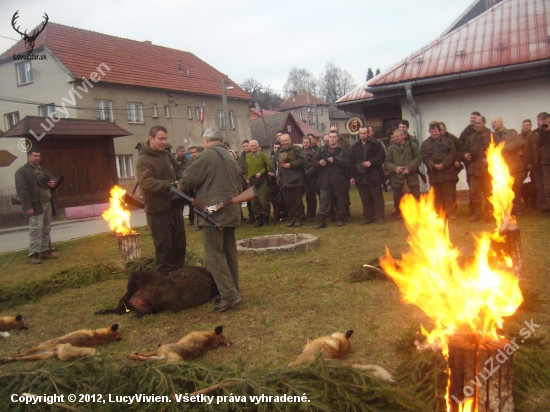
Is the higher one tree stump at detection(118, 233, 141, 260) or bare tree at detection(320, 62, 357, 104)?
bare tree at detection(320, 62, 357, 104)

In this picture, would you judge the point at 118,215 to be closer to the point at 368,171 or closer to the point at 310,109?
the point at 368,171

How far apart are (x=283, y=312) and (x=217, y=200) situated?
1.51m

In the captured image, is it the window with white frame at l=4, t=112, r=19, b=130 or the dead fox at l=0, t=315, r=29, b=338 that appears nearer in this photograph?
the dead fox at l=0, t=315, r=29, b=338

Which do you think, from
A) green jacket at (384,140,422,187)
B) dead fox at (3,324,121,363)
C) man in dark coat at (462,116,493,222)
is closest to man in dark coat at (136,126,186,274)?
dead fox at (3,324,121,363)

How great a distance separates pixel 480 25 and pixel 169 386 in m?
13.7

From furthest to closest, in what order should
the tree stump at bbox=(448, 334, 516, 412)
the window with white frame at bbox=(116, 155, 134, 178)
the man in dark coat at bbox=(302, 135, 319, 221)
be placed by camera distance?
the window with white frame at bbox=(116, 155, 134, 178) → the man in dark coat at bbox=(302, 135, 319, 221) → the tree stump at bbox=(448, 334, 516, 412)

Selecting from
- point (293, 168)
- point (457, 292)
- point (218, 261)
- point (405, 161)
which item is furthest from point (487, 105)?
point (457, 292)

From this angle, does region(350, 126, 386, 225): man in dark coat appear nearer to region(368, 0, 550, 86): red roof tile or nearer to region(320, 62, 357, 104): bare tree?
region(368, 0, 550, 86): red roof tile

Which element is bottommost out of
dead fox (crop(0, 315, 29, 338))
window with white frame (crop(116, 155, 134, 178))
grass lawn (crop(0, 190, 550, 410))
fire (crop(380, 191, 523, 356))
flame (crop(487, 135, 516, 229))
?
grass lawn (crop(0, 190, 550, 410))

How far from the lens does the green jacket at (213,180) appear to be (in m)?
5.76

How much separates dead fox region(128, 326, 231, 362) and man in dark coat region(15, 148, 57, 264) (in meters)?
6.64

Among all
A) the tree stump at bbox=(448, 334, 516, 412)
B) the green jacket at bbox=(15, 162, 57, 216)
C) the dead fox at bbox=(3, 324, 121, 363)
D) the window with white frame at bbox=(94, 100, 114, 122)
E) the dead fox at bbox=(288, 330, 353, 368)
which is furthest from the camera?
the window with white frame at bbox=(94, 100, 114, 122)

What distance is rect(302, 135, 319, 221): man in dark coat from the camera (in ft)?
39.4

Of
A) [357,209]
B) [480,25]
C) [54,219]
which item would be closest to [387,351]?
[357,209]
